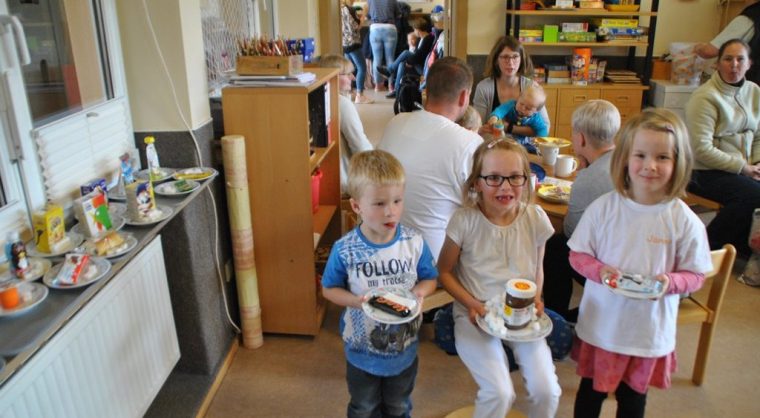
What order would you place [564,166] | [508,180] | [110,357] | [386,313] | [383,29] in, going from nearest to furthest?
[386,313] < [110,357] < [508,180] < [564,166] < [383,29]

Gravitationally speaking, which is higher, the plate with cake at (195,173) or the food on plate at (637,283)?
the plate with cake at (195,173)

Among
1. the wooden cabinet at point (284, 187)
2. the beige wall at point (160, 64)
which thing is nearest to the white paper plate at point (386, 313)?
the wooden cabinet at point (284, 187)

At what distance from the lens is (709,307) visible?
7.00ft

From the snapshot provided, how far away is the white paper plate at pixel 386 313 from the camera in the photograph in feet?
4.85

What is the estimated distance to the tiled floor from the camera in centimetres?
216

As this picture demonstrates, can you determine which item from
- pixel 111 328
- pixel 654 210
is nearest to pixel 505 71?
pixel 654 210

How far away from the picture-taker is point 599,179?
2082 millimetres

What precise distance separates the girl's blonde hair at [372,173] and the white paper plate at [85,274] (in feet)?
2.21

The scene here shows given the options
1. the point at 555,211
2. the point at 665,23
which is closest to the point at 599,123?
the point at 555,211

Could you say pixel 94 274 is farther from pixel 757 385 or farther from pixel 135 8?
pixel 757 385

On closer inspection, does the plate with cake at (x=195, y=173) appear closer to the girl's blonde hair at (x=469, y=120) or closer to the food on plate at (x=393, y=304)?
the food on plate at (x=393, y=304)

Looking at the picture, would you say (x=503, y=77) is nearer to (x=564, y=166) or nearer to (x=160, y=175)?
(x=564, y=166)

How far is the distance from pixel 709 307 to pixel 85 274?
208 cm

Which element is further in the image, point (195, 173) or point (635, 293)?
point (195, 173)
